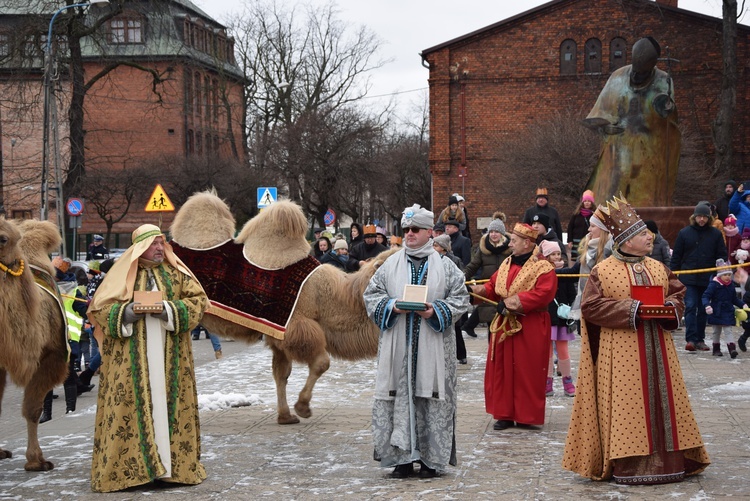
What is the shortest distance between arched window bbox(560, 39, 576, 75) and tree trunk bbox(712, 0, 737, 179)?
311 inches

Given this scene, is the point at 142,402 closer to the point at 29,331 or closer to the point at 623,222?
the point at 29,331

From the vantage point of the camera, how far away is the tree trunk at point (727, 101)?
31.7 metres

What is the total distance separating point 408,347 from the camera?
7.33 metres

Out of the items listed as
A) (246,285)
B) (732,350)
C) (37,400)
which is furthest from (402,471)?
(732,350)

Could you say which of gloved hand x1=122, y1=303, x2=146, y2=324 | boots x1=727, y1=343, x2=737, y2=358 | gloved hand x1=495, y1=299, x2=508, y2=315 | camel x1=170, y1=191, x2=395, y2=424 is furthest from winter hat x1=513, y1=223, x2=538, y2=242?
boots x1=727, y1=343, x2=737, y2=358

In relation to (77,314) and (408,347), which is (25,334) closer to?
(408,347)

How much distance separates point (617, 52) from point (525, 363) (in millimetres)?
32747

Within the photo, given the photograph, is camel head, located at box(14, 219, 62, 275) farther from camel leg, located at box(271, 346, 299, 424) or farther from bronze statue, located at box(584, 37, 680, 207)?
bronze statue, located at box(584, 37, 680, 207)

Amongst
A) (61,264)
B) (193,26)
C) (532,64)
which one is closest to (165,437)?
(61,264)

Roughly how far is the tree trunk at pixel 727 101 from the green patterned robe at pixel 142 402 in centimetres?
2710

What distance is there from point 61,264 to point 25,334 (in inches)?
122

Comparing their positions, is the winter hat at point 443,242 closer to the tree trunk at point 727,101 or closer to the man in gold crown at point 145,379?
the man in gold crown at point 145,379

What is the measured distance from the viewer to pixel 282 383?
9664 mm

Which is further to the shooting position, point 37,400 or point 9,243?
point 37,400
